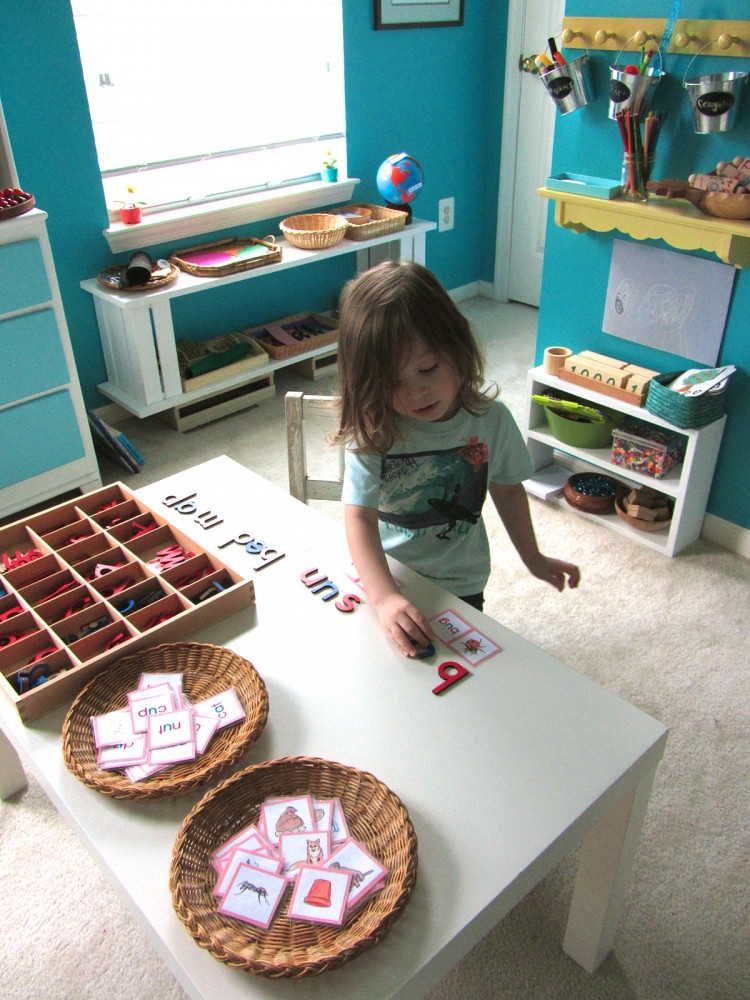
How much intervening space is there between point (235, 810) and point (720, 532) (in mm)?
1920

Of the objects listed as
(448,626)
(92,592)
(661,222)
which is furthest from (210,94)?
(448,626)

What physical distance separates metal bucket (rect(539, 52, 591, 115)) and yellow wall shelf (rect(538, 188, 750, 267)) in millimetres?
244

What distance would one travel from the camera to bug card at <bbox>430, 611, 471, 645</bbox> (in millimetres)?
1206

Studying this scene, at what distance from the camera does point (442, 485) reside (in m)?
1.38

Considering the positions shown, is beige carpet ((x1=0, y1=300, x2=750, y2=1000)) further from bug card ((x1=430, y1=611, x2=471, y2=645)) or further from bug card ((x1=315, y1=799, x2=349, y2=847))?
bug card ((x1=430, y1=611, x2=471, y2=645))

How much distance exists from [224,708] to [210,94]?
2.75 meters

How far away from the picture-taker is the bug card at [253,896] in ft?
2.74

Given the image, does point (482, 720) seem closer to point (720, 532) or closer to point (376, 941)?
point (376, 941)

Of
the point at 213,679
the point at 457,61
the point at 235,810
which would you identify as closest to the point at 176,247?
the point at 457,61

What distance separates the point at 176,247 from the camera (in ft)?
10.3

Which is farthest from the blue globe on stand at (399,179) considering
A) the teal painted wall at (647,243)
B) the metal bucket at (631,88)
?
the metal bucket at (631,88)

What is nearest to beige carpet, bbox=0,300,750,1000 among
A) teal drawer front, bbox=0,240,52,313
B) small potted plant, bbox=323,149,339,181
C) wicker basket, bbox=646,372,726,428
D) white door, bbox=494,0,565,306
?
wicker basket, bbox=646,372,726,428

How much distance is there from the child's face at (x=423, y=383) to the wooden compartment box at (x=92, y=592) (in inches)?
14.5

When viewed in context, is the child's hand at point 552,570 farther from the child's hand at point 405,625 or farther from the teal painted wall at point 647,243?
the teal painted wall at point 647,243
